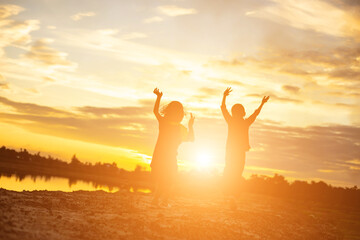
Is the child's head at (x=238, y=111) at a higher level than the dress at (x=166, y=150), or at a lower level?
higher

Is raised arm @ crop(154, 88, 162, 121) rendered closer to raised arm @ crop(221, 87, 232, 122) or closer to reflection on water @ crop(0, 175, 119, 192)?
raised arm @ crop(221, 87, 232, 122)

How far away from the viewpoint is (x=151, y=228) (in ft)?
23.0

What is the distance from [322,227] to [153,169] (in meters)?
6.75

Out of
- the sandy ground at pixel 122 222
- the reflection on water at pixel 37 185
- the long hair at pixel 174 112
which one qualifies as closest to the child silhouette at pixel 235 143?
the sandy ground at pixel 122 222

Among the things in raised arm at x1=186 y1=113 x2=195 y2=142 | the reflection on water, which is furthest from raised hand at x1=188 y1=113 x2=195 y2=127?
the reflection on water

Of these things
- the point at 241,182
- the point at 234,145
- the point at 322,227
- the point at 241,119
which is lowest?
the point at 322,227

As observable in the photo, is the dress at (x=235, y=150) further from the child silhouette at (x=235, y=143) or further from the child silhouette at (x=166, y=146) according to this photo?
the child silhouette at (x=166, y=146)

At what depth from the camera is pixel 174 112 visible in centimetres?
1023

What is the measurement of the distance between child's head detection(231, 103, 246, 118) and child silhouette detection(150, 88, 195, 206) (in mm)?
2357

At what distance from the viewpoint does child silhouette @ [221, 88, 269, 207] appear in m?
11.7

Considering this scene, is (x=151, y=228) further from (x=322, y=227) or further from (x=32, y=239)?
(x=322, y=227)

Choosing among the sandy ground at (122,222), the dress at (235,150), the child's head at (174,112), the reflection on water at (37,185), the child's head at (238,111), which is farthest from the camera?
the reflection on water at (37,185)

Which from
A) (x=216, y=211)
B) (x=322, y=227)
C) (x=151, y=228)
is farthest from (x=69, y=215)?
(x=322, y=227)

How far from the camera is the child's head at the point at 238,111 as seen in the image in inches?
467
